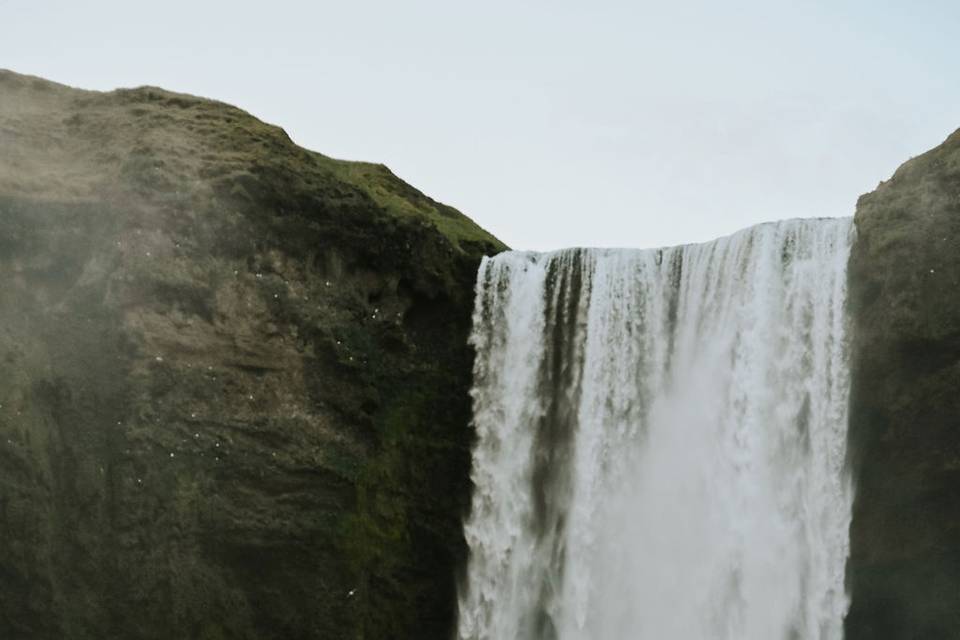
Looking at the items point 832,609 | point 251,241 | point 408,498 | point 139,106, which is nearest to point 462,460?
point 408,498

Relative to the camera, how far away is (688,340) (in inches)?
782

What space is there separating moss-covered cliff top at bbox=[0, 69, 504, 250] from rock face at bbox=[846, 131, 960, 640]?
29.5 feet

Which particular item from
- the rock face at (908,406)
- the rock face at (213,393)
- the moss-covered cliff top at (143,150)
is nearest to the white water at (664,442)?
the rock face at (908,406)

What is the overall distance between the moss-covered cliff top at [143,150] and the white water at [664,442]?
10.9 ft

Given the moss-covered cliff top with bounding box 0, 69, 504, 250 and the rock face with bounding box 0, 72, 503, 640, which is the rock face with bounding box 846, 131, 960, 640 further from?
the moss-covered cliff top with bounding box 0, 69, 504, 250

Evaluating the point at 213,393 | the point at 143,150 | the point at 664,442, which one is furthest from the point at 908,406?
the point at 143,150

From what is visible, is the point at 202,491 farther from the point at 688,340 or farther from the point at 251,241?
the point at 688,340

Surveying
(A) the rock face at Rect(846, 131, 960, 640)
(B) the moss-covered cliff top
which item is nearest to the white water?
(A) the rock face at Rect(846, 131, 960, 640)

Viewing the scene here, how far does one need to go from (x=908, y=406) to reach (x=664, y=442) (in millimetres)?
4726

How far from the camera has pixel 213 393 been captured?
18.6m

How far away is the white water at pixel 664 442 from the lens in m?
17.5

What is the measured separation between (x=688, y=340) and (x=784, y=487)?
3589mm

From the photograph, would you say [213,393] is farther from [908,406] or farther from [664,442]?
[908,406]

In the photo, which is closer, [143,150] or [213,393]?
[213,393]
